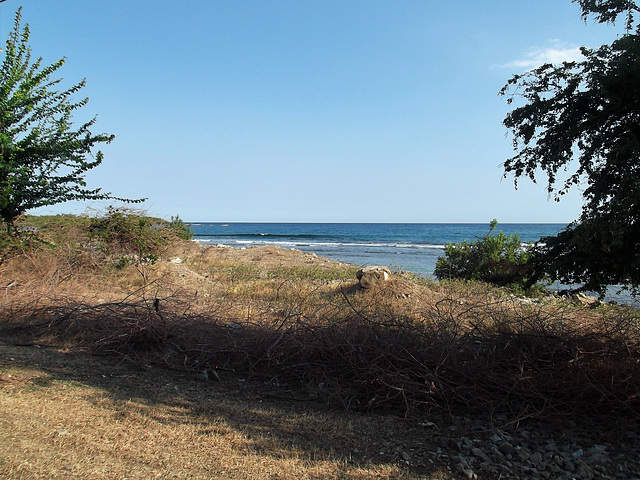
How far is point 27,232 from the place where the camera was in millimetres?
11492

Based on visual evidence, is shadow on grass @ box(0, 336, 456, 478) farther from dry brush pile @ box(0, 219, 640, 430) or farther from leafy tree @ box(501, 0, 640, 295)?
leafy tree @ box(501, 0, 640, 295)

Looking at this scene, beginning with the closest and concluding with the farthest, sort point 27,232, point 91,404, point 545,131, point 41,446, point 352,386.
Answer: point 41,446, point 91,404, point 352,386, point 545,131, point 27,232

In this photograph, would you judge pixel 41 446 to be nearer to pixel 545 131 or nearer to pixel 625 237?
pixel 625 237

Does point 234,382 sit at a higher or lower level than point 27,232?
lower

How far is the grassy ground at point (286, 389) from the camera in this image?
3.50 meters

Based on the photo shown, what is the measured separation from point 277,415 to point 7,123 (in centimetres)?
1058

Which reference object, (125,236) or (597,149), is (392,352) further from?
(125,236)

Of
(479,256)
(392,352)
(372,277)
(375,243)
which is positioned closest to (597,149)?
(392,352)

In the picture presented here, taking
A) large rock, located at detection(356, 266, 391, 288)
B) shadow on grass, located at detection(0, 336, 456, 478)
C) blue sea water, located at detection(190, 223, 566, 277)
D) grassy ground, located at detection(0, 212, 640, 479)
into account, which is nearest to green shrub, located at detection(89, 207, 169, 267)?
grassy ground, located at detection(0, 212, 640, 479)

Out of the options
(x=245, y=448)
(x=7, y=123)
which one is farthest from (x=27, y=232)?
(x=245, y=448)

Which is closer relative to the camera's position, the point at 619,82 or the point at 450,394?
the point at 450,394

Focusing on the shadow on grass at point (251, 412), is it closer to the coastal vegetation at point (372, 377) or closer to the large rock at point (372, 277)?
the coastal vegetation at point (372, 377)

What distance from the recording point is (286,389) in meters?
5.25

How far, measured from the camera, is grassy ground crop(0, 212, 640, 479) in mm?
3502
